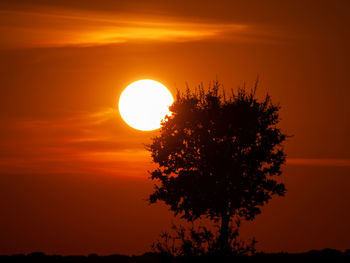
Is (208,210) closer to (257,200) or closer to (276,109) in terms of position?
(257,200)

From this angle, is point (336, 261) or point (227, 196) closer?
point (227, 196)

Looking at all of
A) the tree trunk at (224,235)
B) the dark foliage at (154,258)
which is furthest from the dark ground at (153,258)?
the tree trunk at (224,235)

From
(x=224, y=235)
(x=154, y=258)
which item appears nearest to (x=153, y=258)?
(x=154, y=258)

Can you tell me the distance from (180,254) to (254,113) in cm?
1340

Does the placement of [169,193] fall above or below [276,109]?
below

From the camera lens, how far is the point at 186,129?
46000 millimetres

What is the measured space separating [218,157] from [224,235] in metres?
6.37

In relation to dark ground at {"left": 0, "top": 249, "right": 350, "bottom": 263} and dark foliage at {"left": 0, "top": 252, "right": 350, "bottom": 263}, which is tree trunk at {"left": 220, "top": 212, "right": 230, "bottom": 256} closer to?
dark foliage at {"left": 0, "top": 252, "right": 350, "bottom": 263}

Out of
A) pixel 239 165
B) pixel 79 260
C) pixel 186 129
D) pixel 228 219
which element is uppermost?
pixel 186 129

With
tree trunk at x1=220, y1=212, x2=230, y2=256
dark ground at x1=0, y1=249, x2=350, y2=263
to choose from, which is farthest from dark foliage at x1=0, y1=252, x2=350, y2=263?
tree trunk at x1=220, y1=212, x2=230, y2=256

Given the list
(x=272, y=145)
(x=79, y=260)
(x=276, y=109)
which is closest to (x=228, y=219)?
(x=272, y=145)

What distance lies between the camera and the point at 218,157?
144 feet

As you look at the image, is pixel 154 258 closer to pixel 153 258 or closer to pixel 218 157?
pixel 153 258

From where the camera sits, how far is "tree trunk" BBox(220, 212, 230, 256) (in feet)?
139
